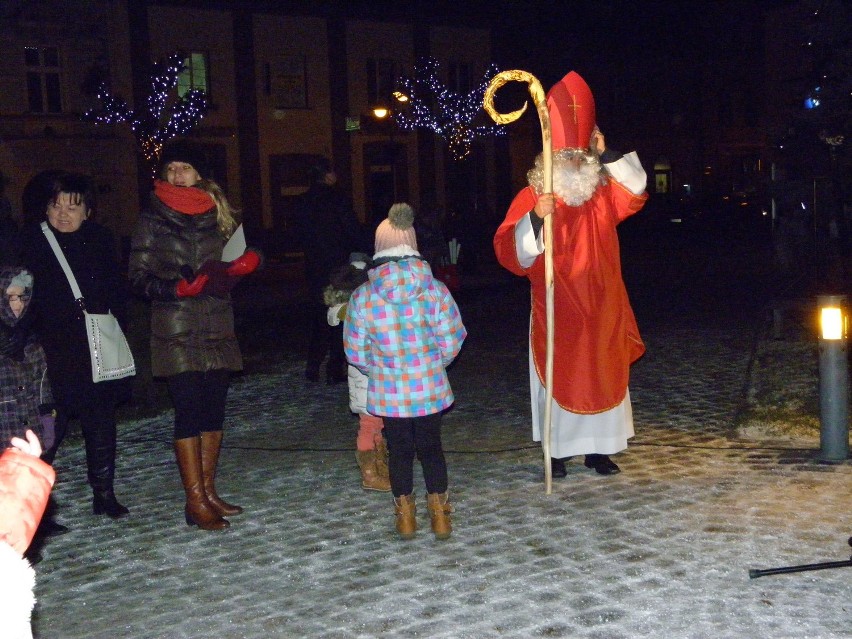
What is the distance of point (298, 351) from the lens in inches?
529

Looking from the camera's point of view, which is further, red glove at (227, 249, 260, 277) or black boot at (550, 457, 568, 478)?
black boot at (550, 457, 568, 478)

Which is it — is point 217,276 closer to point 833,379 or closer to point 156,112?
point 833,379

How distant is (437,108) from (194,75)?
770 centimetres

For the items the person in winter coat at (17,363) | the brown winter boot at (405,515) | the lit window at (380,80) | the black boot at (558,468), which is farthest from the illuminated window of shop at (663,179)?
the person in winter coat at (17,363)

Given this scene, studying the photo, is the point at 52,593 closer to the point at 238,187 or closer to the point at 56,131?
the point at 56,131

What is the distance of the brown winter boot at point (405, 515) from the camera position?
5773 mm

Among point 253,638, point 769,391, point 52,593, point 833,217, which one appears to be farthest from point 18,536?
point 833,217

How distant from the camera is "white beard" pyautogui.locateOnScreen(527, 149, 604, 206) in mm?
6586

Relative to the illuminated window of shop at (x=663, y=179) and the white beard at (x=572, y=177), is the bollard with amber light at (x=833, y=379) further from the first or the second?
the illuminated window of shop at (x=663, y=179)

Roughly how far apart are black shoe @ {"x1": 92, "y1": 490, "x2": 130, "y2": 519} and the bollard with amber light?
419 centimetres

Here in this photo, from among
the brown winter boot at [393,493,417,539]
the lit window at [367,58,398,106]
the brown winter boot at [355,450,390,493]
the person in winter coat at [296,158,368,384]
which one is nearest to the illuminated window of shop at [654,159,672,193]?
the lit window at [367,58,398,106]

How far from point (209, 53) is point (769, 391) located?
2179 cm

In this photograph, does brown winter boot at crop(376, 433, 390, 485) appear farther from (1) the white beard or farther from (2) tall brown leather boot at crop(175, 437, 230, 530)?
(1) the white beard

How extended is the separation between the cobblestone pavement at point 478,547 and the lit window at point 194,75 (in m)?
20.6
